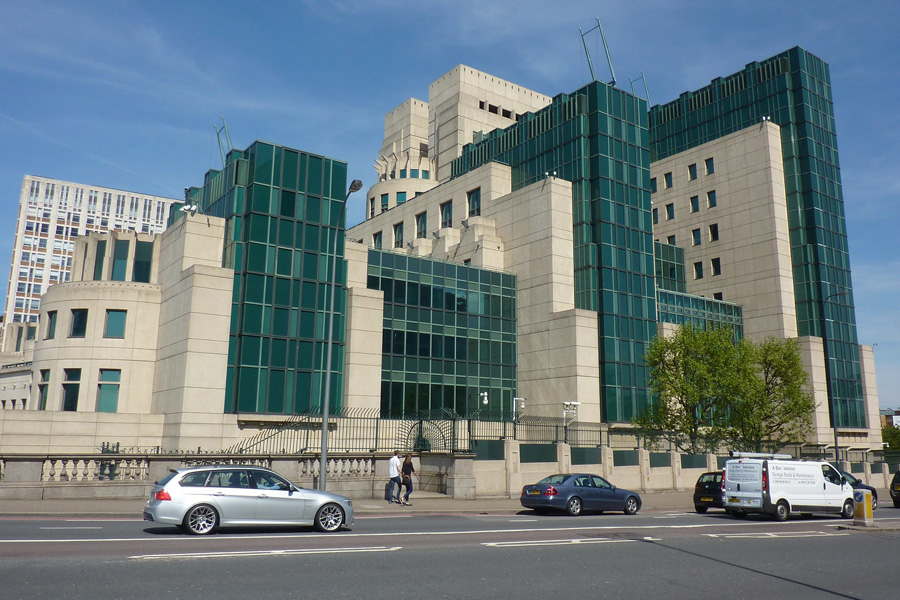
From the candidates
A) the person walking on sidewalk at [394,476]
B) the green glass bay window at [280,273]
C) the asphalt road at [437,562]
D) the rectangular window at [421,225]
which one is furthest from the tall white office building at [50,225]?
the asphalt road at [437,562]

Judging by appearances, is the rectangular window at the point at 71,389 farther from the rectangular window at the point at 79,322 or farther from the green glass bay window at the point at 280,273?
the green glass bay window at the point at 280,273

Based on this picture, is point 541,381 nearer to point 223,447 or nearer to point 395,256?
point 395,256

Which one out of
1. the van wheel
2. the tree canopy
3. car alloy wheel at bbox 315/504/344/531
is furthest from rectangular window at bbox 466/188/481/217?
car alloy wheel at bbox 315/504/344/531

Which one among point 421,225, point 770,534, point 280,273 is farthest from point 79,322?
point 770,534

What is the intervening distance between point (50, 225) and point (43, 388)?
113592 millimetres

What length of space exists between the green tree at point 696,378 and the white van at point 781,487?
48.5ft

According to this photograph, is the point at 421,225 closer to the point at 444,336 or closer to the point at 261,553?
the point at 444,336

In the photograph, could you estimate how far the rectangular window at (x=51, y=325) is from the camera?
1599 inches

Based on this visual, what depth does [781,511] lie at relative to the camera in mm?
22109

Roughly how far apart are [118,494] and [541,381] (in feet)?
108

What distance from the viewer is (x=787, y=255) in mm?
62906

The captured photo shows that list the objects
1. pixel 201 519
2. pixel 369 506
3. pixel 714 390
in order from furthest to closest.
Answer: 1. pixel 714 390
2. pixel 369 506
3. pixel 201 519

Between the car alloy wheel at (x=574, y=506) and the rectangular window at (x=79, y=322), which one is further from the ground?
the rectangular window at (x=79, y=322)

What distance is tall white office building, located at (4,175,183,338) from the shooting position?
424 ft
